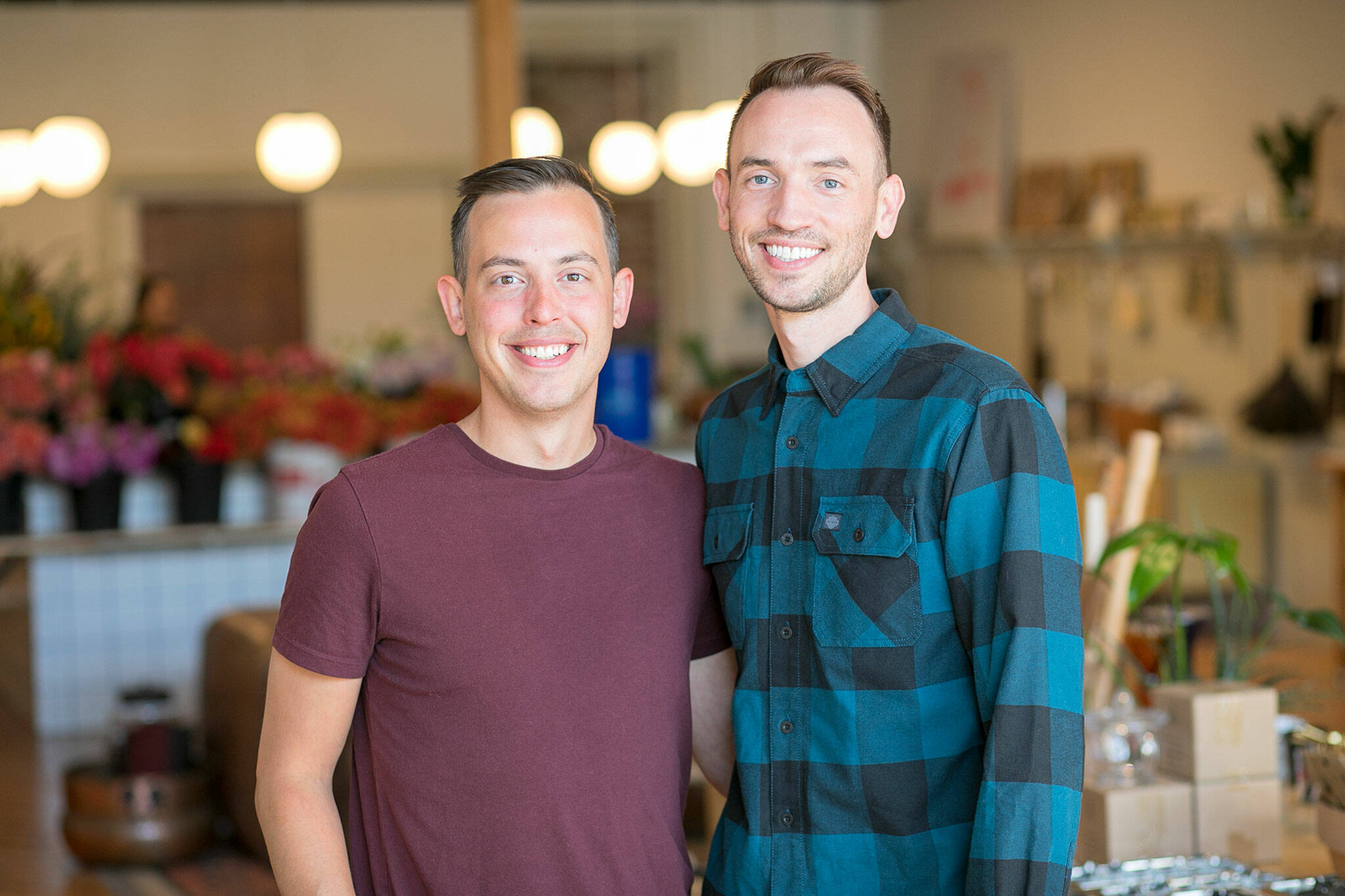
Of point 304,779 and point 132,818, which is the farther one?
point 132,818

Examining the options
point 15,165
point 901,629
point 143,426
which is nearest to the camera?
point 901,629

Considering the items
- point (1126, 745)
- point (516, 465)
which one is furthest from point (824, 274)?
point (1126, 745)

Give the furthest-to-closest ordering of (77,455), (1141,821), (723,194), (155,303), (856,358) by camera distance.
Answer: (155,303), (77,455), (1141,821), (723,194), (856,358)

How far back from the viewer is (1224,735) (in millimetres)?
1768

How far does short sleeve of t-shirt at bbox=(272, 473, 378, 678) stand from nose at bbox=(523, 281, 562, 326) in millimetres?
274

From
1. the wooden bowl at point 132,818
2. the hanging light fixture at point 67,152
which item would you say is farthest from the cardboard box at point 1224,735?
the hanging light fixture at point 67,152

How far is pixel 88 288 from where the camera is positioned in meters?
5.01

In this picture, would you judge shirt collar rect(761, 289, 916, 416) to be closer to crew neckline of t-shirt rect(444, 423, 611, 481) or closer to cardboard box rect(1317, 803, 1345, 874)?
crew neckline of t-shirt rect(444, 423, 611, 481)

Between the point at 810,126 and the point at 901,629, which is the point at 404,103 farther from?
the point at 901,629

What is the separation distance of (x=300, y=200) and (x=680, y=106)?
2.32 meters

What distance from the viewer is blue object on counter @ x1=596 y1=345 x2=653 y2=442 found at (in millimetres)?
5176

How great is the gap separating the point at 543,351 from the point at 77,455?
3551 mm

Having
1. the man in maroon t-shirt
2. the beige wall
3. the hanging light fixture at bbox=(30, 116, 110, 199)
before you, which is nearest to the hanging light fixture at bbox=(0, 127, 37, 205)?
the hanging light fixture at bbox=(30, 116, 110, 199)

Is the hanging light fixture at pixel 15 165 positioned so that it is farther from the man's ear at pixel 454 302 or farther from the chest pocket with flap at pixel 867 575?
the chest pocket with flap at pixel 867 575
